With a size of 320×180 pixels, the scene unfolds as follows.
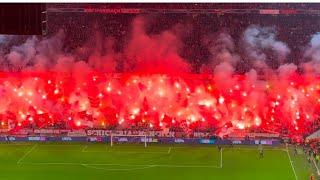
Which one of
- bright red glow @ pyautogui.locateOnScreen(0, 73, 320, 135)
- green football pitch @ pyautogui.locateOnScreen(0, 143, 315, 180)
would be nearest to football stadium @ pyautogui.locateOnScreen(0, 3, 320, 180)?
bright red glow @ pyautogui.locateOnScreen(0, 73, 320, 135)

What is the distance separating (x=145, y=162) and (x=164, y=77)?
7.99 metres

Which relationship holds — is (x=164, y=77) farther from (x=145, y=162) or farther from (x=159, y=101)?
(x=145, y=162)

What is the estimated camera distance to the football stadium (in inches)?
1243

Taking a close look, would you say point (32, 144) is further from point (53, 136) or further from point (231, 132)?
point (231, 132)

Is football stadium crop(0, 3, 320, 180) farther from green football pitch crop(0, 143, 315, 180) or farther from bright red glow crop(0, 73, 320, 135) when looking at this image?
green football pitch crop(0, 143, 315, 180)

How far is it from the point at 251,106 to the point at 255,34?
4.10 metres

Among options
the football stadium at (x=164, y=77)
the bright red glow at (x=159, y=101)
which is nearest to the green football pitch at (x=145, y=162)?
the football stadium at (x=164, y=77)

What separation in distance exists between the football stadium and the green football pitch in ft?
2.55

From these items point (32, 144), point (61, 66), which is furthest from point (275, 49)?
point (32, 144)

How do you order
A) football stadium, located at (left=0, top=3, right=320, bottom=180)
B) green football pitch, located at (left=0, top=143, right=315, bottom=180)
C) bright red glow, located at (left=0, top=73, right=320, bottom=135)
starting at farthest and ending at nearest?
bright red glow, located at (left=0, top=73, right=320, bottom=135), football stadium, located at (left=0, top=3, right=320, bottom=180), green football pitch, located at (left=0, top=143, right=315, bottom=180)

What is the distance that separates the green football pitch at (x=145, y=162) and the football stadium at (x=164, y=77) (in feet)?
2.55

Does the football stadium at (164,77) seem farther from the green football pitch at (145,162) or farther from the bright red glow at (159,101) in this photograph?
the green football pitch at (145,162)

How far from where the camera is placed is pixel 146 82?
34.3 meters

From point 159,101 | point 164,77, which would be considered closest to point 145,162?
point 159,101
